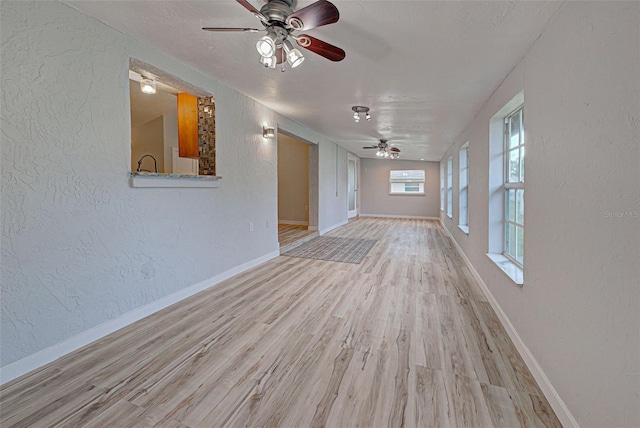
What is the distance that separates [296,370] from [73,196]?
1901 mm

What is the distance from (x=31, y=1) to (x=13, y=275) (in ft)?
5.36

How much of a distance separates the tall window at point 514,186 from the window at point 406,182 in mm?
7849

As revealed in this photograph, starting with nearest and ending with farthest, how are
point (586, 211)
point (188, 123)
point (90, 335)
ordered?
point (586, 211)
point (90, 335)
point (188, 123)

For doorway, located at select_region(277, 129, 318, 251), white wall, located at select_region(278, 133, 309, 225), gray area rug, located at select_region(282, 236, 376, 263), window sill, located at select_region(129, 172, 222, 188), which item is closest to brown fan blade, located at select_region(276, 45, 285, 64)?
window sill, located at select_region(129, 172, 222, 188)

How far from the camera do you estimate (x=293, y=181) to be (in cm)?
798

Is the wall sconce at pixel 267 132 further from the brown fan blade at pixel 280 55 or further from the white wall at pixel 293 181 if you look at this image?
the white wall at pixel 293 181

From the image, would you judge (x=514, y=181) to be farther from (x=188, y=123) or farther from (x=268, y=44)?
(x=188, y=123)

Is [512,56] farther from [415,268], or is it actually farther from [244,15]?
[415,268]

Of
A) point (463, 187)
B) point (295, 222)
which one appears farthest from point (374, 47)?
point (295, 222)

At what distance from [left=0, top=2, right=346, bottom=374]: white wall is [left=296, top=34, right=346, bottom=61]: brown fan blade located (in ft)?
4.85

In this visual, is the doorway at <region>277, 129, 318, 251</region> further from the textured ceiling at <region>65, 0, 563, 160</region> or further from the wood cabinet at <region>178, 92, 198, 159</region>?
the wood cabinet at <region>178, 92, 198, 159</region>

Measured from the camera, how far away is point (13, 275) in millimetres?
1675

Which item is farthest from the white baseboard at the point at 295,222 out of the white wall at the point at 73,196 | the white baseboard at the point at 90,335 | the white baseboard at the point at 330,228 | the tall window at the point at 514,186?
the tall window at the point at 514,186

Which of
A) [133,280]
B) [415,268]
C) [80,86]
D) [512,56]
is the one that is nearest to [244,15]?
[80,86]
